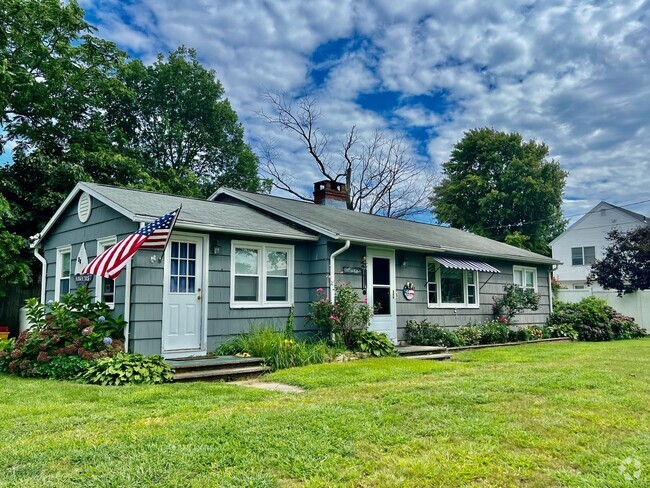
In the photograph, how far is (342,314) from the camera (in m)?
10.0

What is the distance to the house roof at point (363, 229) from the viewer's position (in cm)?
1078

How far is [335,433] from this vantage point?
4.13 m

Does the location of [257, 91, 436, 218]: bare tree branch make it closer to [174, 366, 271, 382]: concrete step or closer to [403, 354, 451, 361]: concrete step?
[403, 354, 451, 361]: concrete step

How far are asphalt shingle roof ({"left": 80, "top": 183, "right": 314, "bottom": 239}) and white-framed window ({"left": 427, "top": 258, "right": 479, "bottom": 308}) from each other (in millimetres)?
3950

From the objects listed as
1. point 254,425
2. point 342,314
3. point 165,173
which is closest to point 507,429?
point 254,425

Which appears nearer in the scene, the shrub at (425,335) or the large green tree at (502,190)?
the shrub at (425,335)

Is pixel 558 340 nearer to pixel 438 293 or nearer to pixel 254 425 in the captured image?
pixel 438 293

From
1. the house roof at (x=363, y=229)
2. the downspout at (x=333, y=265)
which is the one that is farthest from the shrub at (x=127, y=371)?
the house roof at (x=363, y=229)

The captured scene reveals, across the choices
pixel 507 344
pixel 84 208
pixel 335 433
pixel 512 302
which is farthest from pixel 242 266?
pixel 512 302

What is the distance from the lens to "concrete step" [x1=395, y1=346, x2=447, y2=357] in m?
10.6

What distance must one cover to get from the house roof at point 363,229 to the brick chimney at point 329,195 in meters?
1.15

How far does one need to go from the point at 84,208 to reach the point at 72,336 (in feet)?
9.62

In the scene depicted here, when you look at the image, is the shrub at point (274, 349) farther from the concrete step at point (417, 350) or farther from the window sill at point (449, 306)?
the window sill at point (449, 306)

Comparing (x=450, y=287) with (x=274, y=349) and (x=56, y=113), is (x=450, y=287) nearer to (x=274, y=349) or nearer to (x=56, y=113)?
(x=274, y=349)
